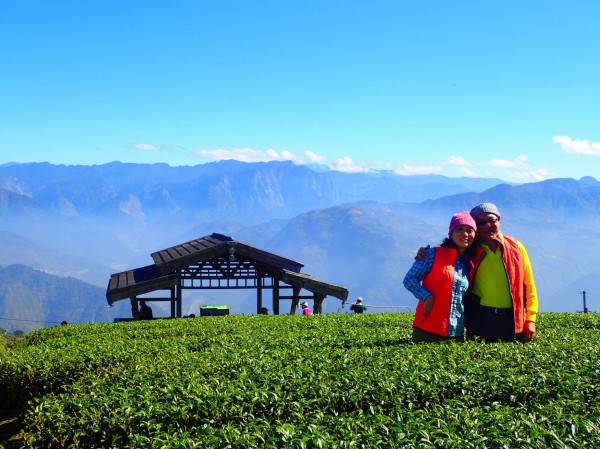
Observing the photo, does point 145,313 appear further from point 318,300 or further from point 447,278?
point 447,278

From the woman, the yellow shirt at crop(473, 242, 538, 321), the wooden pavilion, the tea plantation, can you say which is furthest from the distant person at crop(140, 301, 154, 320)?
the yellow shirt at crop(473, 242, 538, 321)

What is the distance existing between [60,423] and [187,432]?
132cm

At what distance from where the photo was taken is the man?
7.62m

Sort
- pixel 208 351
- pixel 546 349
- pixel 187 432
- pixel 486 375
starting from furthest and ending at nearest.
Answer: pixel 208 351 → pixel 546 349 → pixel 486 375 → pixel 187 432

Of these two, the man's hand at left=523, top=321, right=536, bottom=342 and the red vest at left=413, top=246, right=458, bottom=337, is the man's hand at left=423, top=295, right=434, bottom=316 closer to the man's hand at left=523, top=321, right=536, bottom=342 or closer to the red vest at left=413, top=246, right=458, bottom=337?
the red vest at left=413, top=246, right=458, bottom=337

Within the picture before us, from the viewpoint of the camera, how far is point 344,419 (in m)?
4.99

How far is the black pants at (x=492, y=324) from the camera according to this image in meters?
7.89

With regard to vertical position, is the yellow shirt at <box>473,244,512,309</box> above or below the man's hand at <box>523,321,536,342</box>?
above

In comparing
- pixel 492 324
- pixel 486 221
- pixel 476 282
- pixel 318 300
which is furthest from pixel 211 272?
pixel 486 221

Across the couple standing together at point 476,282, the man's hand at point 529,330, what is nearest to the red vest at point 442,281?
the couple standing together at point 476,282

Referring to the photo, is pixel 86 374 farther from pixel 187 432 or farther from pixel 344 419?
pixel 344 419

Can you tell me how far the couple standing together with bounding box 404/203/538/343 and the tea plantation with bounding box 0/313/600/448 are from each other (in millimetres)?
294

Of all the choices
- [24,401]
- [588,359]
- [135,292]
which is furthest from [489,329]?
[135,292]

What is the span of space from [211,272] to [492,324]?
823 inches
